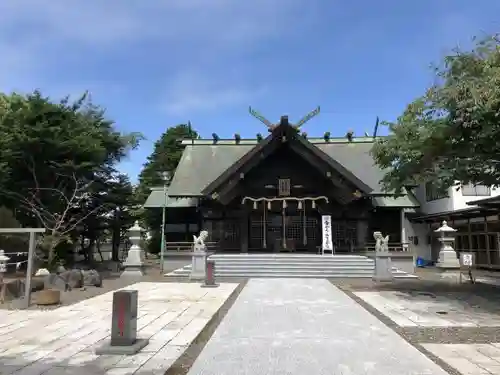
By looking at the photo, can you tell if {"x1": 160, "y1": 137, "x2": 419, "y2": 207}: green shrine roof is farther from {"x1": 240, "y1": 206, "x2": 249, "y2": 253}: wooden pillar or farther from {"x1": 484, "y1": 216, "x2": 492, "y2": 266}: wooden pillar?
{"x1": 484, "y1": 216, "x2": 492, "y2": 266}: wooden pillar

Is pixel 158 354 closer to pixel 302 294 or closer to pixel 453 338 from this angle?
pixel 453 338

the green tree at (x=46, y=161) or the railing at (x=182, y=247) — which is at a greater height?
the green tree at (x=46, y=161)

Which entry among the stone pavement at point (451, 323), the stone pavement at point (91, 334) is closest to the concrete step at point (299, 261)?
the stone pavement at point (451, 323)

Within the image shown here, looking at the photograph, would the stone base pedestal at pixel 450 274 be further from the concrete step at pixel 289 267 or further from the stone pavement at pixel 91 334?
the stone pavement at pixel 91 334

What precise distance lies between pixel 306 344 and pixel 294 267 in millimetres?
12945

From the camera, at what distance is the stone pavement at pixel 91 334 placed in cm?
574

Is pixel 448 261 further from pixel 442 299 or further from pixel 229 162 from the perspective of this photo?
pixel 229 162

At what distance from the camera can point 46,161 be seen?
20.4 metres

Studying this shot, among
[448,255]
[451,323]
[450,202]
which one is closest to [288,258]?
[448,255]

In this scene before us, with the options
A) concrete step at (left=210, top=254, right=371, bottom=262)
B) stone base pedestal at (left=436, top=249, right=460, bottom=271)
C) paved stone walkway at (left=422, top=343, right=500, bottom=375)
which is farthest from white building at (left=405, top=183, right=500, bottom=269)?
paved stone walkway at (left=422, top=343, right=500, bottom=375)

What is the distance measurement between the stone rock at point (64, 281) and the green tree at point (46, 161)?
13.6 feet

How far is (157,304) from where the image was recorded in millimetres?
11258

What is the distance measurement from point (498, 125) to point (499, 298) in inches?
224

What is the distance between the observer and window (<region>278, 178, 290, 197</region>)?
78.7 feet
